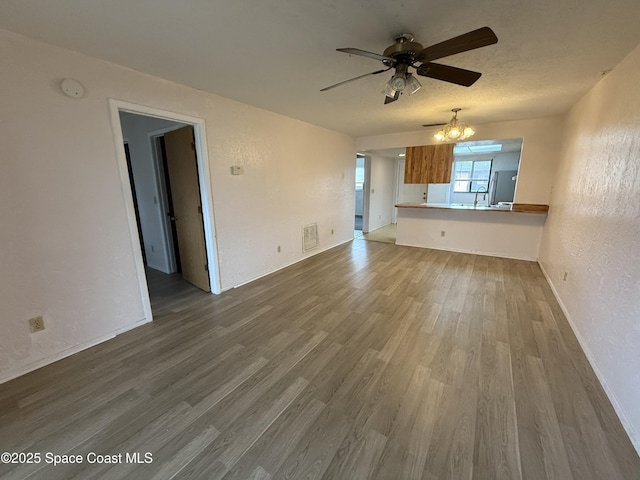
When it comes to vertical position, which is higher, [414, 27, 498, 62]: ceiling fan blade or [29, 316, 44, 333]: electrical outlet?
[414, 27, 498, 62]: ceiling fan blade

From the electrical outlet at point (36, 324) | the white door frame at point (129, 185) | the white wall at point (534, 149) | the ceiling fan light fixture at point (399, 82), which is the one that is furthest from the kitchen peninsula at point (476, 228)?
the electrical outlet at point (36, 324)

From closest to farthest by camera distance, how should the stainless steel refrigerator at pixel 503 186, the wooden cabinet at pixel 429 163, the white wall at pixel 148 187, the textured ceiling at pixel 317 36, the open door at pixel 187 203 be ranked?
the textured ceiling at pixel 317 36 < the open door at pixel 187 203 < the white wall at pixel 148 187 < the wooden cabinet at pixel 429 163 < the stainless steel refrigerator at pixel 503 186

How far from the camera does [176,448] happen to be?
1.38 metres

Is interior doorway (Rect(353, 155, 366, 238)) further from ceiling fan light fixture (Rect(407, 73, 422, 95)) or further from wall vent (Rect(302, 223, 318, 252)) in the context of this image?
ceiling fan light fixture (Rect(407, 73, 422, 95))

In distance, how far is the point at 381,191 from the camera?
7.45m

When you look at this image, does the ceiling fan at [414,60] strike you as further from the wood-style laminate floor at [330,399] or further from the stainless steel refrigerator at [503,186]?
the stainless steel refrigerator at [503,186]

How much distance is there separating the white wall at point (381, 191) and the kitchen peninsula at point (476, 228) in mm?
1582

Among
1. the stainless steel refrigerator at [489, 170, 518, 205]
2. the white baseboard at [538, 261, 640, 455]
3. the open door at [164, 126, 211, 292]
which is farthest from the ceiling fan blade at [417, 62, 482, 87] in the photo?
the stainless steel refrigerator at [489, 170, 518, 205]

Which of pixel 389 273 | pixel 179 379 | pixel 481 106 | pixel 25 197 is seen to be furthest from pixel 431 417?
pixel 481 106

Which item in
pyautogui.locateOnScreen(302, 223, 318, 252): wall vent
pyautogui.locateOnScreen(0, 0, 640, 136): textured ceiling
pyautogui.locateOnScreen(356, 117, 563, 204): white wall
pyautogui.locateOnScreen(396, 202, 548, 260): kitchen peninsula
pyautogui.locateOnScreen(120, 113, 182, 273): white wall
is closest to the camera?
pyautogui.locateOnScreen(0, 0, 640, 136): textured ceiling

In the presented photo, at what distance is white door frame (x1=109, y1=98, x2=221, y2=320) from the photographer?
2236mm

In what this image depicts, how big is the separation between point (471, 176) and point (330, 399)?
870 centimetres

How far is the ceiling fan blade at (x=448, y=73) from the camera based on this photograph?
5.56 ft

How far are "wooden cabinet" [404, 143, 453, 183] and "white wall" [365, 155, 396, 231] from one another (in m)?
1.63
